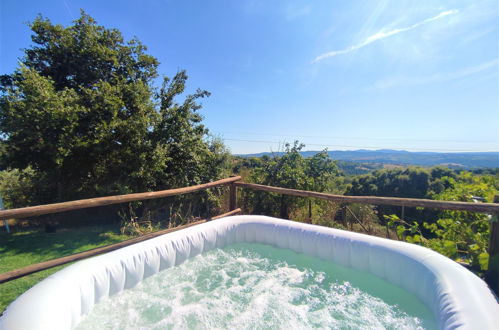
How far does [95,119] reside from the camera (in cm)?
414

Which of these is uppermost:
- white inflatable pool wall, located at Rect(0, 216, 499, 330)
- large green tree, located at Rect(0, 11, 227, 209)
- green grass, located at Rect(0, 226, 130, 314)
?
large green tree, located at Rect(0, 11, 227, 209)

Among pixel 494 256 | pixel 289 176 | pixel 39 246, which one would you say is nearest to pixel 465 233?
pixel 494 256

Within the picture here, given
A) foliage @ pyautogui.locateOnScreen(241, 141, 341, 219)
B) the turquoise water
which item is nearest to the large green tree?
foliage @ pyautogui.locateOnScreen(241, 141, 341, 219)

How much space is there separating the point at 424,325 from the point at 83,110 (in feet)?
17.6

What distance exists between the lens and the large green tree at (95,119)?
3693mm

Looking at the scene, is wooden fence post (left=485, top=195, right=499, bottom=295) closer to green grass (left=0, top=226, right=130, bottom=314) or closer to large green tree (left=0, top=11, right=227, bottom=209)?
green grass (left=0, top=226, right=130, bottom=314)

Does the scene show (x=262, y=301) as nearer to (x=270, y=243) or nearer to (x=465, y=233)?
(x=270, y=243)

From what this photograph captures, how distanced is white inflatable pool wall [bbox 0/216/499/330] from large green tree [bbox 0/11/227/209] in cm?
249

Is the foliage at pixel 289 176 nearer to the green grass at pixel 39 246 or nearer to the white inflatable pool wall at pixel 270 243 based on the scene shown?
the white inflatable pool wall at pixel 270 243

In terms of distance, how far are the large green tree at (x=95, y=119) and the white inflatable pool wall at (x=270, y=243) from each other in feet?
8.15

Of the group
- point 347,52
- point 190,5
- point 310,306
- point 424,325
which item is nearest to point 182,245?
point 310,306

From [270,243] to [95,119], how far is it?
13.0 ft

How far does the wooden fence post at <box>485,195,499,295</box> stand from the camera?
6.00 feet

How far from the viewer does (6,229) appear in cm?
407
